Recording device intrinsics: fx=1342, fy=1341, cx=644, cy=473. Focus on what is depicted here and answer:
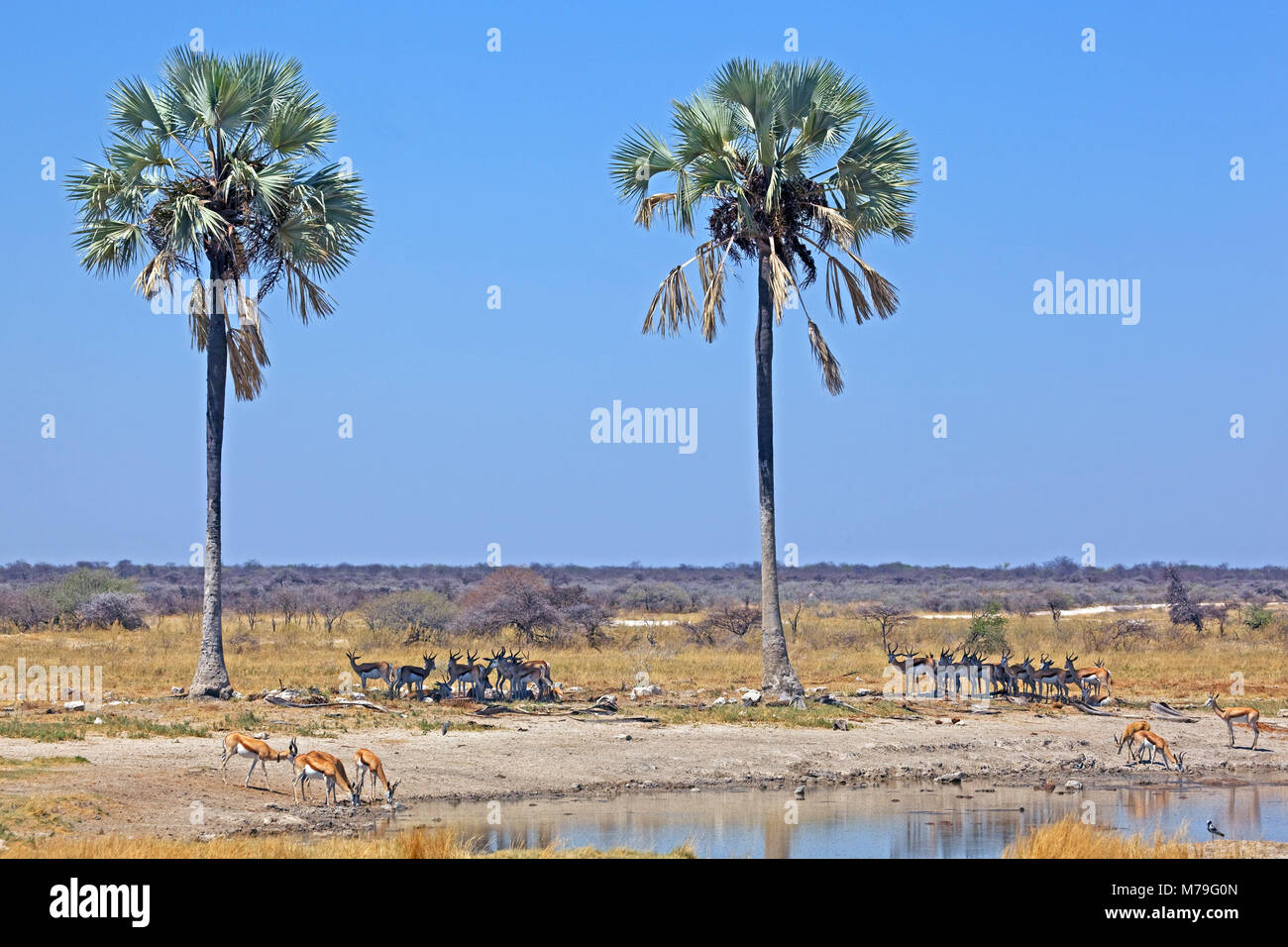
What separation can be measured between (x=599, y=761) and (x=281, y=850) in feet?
25.7

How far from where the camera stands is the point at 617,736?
2088 cm

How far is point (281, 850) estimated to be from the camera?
475 inches

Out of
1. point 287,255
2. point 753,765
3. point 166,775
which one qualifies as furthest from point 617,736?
point 287,255

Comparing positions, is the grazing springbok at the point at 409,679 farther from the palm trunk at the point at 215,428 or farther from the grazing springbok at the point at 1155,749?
the grazing springbok at the point at 1155,749

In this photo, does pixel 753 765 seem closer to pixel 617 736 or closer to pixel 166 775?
pixel 617 736

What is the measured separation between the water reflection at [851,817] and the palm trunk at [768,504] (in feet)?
16.4

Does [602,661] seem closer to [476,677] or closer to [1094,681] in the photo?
[476,677]

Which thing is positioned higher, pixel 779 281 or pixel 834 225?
pixel 834 225

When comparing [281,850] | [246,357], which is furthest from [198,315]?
[281,850]

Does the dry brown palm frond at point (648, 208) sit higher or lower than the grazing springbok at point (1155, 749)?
higher

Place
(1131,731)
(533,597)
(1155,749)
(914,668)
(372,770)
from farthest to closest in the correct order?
(533,597)
(914,668)
(1155,749)
(1131,731)
(372,770)

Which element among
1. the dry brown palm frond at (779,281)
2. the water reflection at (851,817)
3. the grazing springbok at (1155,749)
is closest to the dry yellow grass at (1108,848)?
the water reflection at (851,817)

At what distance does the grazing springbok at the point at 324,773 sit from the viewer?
51.5ft
